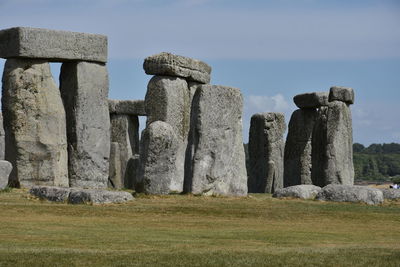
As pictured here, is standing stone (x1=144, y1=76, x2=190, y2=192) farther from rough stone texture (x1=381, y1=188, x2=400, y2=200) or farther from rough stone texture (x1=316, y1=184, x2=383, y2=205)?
rough stone texture (x1=316, y1=184, x2=383, y2=205)

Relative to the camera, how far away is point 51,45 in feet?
87.0

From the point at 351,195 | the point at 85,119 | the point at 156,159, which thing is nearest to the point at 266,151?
the point at 85,119

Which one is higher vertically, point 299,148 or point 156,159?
point 299,148

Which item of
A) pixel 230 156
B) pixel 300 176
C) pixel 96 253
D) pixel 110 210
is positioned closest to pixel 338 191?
pixel 230 156

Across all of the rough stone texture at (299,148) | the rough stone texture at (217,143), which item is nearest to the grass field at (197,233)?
the rough stone texture at (217,143)

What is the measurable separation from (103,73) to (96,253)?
13710mm

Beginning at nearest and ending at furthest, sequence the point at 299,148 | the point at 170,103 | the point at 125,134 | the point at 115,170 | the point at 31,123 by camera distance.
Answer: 1. the point at 31,123
2. the point at 170,103
3. the point at 299,148
4. the point at 115,170
5. the point at 125,134

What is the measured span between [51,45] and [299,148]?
11083 millimetres

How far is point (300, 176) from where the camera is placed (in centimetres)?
3409

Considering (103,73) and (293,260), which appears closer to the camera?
(293,260)

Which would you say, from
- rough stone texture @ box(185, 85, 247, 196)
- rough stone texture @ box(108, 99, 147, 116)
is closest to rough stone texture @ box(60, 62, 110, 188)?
rough stone texture @ box(185, 85, 247, 196)

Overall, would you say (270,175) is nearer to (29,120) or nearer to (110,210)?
(29,120)

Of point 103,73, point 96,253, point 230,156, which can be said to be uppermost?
point 103,73

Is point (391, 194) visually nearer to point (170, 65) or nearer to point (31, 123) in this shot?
point (170, 65)
